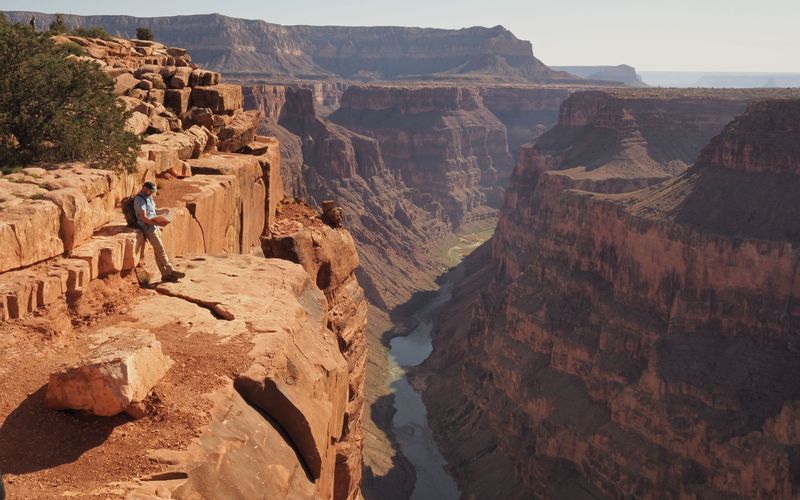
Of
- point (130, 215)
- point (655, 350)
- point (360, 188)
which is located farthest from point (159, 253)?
point (360, 188)

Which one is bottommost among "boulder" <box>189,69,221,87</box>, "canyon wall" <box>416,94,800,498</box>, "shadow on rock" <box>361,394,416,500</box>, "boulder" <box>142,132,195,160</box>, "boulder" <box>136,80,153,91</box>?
"shadow on rock" <box>361,394,416,500</box>

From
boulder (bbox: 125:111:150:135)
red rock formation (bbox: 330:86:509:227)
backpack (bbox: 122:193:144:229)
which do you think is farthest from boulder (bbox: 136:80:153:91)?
red rock formation (bbox: 330:86:509:227)

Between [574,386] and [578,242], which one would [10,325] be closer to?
[574,386]

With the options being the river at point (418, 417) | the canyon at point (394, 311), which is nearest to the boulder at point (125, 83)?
the canyon at point (394, 311)

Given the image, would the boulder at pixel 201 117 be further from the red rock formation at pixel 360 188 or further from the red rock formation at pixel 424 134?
the red rock formation at pixel 424 134

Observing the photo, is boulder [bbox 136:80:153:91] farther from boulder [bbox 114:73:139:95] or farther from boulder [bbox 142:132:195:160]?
boulder [bbox 142:132:195:160]
